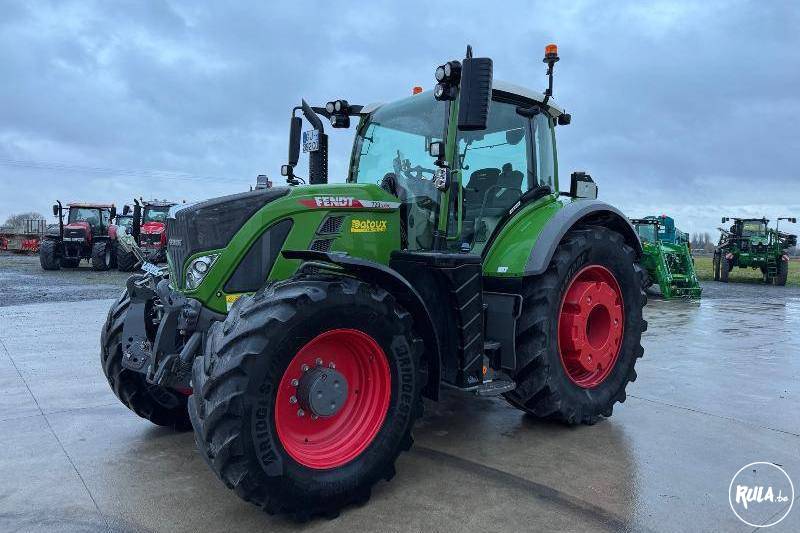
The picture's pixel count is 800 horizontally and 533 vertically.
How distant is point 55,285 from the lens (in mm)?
15023

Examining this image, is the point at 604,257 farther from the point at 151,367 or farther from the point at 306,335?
the point at 151,367

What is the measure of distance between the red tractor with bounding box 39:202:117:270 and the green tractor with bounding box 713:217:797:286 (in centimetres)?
2157

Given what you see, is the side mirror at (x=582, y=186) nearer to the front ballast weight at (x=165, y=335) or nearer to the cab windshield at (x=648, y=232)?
the front ballast weight at (x=165, y=335)

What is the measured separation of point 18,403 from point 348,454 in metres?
3.17

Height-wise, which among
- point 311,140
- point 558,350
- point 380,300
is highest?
point 311,140

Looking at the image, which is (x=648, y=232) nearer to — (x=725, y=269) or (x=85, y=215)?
(x=725, y=269)

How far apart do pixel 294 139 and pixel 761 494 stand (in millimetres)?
3743

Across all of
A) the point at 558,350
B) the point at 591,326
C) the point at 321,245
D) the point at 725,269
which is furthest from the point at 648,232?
the point at 321,245

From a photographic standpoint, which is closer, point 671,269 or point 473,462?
point 473,462

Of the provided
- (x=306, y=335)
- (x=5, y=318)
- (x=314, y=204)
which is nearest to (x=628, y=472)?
(x=306, y=335)

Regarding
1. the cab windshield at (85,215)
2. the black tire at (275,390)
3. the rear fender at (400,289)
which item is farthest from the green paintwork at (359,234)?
the cab windshield at (85,215)

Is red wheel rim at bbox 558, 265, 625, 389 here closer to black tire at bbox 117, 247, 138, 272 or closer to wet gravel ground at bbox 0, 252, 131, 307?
wet gravel ground at bbox 0, 252, 131, 307

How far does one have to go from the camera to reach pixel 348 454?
3.02 m

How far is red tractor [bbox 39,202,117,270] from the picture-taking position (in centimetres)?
2036
